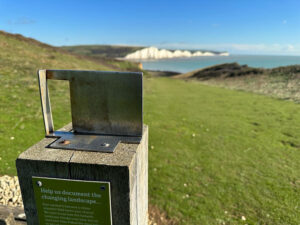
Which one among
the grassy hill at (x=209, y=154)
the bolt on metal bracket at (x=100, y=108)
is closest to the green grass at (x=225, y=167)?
the grassy hill at (x=209, y=154)

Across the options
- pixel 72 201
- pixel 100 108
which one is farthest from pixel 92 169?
pixel 100 108

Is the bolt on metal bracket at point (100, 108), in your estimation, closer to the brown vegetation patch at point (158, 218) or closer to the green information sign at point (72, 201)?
the green information sign at point (72, 201)

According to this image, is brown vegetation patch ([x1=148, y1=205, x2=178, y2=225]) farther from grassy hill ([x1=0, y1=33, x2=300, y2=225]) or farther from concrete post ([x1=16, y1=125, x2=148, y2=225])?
concrete post ([x1=16, y1=125, x2=148, y2=225])

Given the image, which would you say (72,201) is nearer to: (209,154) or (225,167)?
(225,167)

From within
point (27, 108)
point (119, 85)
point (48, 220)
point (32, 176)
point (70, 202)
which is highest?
point (119, 85)

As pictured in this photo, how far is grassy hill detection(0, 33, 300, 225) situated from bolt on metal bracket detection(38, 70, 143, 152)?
3024mm

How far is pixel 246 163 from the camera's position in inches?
264

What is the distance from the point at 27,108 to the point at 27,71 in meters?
7.42

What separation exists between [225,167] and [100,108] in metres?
5.43

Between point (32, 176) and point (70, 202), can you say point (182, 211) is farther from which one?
point (32, 176)

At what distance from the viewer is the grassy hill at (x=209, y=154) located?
4.62 meters

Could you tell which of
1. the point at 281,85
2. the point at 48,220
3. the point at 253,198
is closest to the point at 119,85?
the point at 48,220

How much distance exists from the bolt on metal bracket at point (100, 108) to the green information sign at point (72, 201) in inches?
13.3

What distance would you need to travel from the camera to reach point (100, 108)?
2172 millimetres
